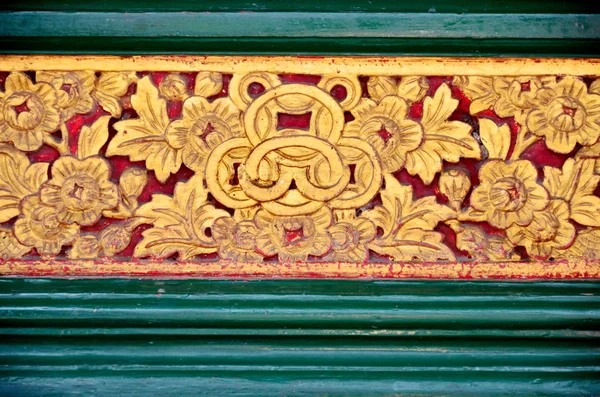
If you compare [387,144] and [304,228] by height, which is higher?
[387,144]

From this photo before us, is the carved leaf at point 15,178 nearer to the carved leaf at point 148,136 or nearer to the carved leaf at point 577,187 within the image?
the carved leaf at point 148,136

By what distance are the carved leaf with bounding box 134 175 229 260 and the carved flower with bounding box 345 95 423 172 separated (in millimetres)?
288

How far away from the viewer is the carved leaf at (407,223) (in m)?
1.18

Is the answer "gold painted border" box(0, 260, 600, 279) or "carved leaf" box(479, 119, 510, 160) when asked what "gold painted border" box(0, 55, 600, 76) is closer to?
"carved leaf" box(479, 119, 510, 160)

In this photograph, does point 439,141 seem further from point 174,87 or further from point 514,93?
point 174,87

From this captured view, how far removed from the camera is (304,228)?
1.19m

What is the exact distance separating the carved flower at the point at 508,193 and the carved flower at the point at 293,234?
0.90ft

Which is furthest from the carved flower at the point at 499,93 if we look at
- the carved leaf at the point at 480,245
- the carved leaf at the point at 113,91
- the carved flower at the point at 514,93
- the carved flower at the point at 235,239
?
the carved leaf at the point at 113,91

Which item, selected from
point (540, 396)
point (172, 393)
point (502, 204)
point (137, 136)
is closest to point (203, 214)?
point (137, 136)

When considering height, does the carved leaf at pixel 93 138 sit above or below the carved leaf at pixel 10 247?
above

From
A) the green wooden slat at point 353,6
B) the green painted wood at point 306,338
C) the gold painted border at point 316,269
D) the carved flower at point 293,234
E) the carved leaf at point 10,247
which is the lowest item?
the green painted wood at point 306,338

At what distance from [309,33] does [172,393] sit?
0.68m

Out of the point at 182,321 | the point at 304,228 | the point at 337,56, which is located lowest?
the point at 182,321

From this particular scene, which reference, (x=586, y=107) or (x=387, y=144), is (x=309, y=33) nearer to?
(x=387, y=144)
